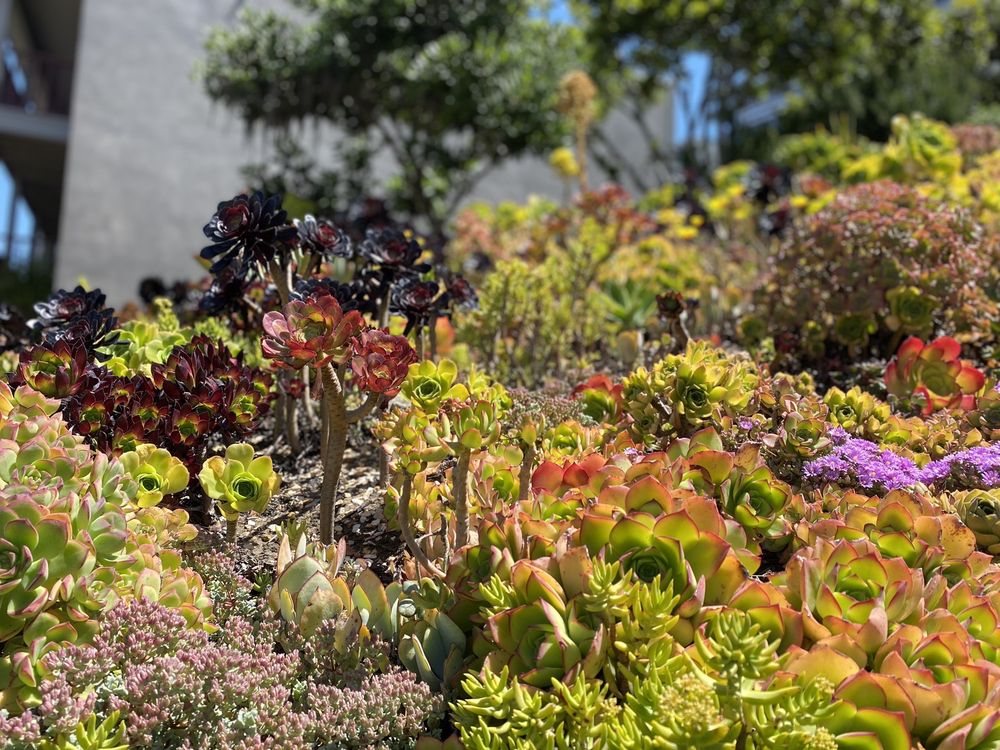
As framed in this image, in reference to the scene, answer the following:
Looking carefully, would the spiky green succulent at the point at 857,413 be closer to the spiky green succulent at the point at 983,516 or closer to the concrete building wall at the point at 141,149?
the spiky green succulent at the point at 983,516

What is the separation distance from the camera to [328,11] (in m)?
8.37

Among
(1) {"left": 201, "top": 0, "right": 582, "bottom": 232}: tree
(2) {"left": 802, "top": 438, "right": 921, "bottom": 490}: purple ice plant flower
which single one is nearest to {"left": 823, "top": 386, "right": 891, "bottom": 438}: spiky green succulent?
(2) {"left": 802, "top": 438, "right": 921, "bottom": 490}: purple ice plant flower

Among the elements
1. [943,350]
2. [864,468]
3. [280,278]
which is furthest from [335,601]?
[943,350]

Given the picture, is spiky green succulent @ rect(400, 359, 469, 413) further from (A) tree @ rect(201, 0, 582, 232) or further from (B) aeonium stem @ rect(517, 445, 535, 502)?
(A) tree @ rect(201, 0, 582, 232)

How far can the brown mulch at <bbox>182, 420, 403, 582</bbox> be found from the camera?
7.56 feet

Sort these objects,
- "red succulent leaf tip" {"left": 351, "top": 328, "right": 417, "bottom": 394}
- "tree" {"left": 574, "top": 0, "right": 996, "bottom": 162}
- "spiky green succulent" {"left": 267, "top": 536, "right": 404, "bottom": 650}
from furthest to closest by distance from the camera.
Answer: "tree" {"left": 574, "top": 0, "right": 996, "bottom": 162} → "red succulent leaf tip" {"left": 351, "top": 328, "right": 417, "bottom": 394} → "spiky green succulent" {"left": 267, "top": 536, "right": 404, "bottom": 650}

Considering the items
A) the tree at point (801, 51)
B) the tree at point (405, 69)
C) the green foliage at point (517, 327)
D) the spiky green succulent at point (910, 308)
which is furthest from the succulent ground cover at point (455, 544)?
the tree at point (801, 51)

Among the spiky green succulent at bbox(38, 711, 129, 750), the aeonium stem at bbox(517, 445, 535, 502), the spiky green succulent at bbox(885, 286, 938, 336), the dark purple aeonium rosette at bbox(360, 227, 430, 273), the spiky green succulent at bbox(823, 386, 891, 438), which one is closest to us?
the spiky green succulent at bbox(38, 711, 129, 750)

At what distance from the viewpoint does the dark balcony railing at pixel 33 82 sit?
13.1 meters

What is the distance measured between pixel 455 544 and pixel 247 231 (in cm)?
102

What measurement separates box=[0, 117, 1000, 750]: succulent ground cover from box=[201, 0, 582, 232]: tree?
569cm

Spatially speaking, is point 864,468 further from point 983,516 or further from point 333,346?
point 333,346

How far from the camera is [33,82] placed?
46.8 feet

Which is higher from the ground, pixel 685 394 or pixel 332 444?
pixel 685 394
